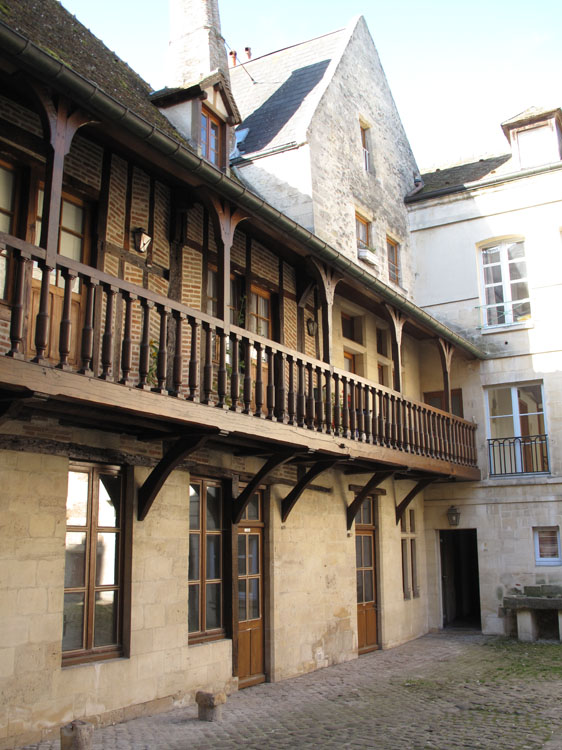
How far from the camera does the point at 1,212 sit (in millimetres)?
6441

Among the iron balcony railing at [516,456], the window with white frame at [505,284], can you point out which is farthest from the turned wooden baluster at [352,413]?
the window with white frame at [505,284]

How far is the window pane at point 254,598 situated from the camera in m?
8.96

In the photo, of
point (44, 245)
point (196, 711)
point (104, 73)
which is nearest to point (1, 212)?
point (44, 245)

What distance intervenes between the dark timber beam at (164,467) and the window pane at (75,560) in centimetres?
67

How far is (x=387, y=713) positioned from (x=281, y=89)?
11.4 metres

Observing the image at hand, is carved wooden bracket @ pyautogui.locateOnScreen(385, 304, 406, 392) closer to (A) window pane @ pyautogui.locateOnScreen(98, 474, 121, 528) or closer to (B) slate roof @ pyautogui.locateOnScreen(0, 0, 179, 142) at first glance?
(B) slate roof @ pyautogui.locateOnScreen(0, 0, 179, 142)

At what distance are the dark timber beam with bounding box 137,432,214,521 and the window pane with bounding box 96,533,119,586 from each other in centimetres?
36

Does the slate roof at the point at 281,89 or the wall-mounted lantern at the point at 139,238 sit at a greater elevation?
the slate roof at the point at 281,89

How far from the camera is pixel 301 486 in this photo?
9.48m

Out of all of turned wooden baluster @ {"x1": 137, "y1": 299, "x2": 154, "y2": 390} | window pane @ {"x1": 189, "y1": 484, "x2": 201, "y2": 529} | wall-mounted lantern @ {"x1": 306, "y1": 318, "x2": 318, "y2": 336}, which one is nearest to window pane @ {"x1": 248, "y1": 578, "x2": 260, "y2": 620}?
window pane @ {"x1": 189, "y1": 484, "x2": 201, "y2": 529}

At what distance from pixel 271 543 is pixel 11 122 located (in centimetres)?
560

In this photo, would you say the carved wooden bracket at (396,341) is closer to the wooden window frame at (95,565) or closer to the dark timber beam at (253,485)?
the dark timber beam at (253,485)

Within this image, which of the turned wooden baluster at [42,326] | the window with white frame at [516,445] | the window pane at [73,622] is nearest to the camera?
the turned wooden baluster at [42,326]

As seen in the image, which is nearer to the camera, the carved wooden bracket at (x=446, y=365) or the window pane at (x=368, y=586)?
the window pane at (x=368, y=586)
